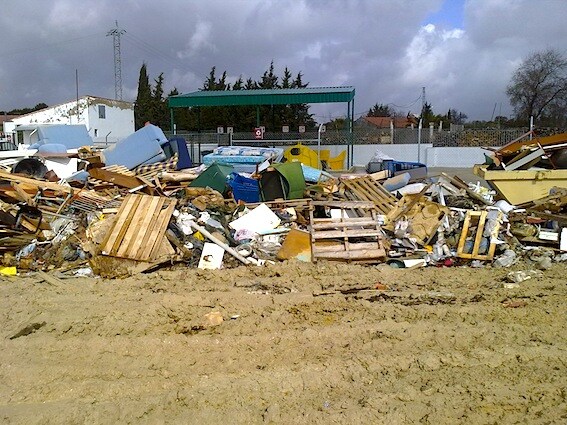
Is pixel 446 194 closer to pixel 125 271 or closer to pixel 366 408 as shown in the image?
pixel 125 271

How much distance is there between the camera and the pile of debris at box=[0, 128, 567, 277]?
7379mm

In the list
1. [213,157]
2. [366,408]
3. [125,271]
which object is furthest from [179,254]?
[213,157]

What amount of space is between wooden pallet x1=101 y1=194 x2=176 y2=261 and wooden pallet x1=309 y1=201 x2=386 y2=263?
237 centimetres

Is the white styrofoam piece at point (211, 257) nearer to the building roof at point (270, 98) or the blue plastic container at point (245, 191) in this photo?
the blue plastic container at point (245, 191)

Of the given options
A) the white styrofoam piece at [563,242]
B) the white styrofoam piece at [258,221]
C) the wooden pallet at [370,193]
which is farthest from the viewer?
the wooden pallet at [370,193]

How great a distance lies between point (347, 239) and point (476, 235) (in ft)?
6.67

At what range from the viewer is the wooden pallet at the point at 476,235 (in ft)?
24.3

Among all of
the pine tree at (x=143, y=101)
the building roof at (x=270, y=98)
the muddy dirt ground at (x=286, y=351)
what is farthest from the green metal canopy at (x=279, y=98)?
the pine tree at (x=143, y=101)

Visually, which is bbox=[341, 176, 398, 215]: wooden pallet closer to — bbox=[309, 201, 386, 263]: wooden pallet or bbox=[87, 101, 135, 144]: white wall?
bbox=[309, 201, 386, 263]: wooden pallet

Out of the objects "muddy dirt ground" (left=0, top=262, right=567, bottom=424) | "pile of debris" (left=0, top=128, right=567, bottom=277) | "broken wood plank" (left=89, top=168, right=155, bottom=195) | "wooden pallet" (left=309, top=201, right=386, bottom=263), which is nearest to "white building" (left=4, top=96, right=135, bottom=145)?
"broken wood plank" (left=89, top=168, right=155, bottom=195)

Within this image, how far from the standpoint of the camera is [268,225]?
8.30 meters

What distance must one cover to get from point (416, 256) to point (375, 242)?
661 mm

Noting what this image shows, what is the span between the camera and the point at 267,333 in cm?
464

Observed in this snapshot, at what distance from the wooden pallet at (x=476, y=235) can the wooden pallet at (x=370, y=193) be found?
59.1 inches
